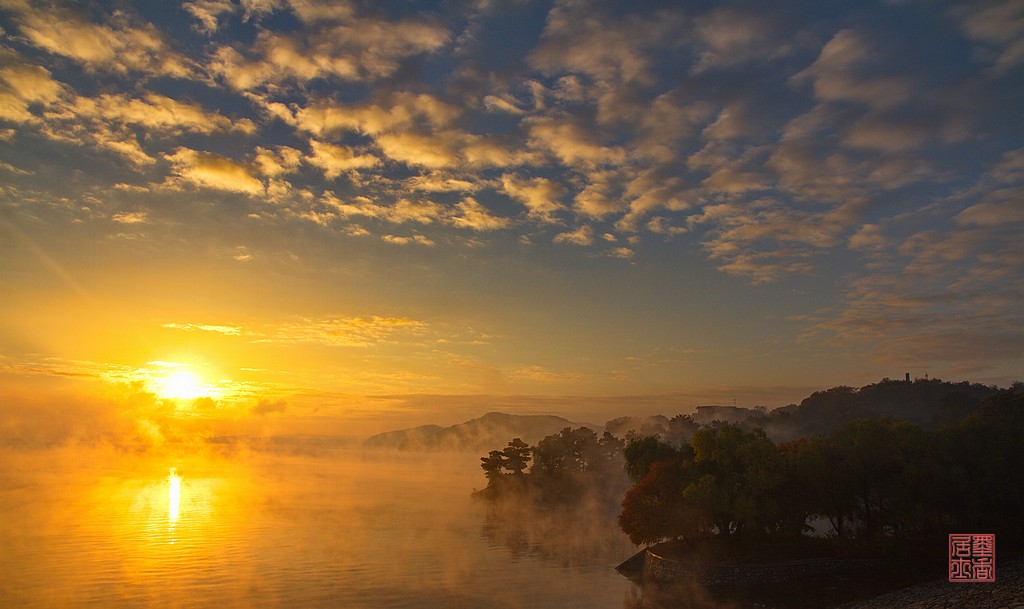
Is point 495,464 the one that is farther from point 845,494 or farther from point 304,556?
point 845,494

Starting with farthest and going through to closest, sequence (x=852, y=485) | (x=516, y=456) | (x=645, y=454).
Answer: (x=516, y=456)
(x=645, y=454)
(x=852, y=485)

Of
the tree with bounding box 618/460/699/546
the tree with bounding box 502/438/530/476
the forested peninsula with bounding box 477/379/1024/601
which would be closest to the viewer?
the forested peninsula with bounding box 477/379/1024/601

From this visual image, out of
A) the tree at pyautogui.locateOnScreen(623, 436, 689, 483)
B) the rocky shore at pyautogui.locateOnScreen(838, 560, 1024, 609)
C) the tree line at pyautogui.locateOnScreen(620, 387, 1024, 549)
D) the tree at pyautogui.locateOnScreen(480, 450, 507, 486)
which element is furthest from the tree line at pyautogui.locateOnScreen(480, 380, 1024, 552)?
the tree at pyautogui.locateOnScreen(480, 450, 507, 486)

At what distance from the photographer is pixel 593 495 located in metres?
146

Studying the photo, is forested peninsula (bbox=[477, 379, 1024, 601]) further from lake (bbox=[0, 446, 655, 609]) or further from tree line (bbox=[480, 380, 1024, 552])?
lake (bbox=[0, 446, 655, 609])

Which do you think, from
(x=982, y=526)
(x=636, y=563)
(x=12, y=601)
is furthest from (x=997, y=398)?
(x=12, y=601)

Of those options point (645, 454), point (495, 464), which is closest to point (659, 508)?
point (645, 454)

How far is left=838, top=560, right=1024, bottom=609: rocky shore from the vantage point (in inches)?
1468

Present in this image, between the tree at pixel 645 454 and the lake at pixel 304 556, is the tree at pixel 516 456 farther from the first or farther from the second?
the tree at pixel 645 454

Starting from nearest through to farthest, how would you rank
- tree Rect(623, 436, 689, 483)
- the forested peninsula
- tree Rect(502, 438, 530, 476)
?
the forested peninsula
tree Rect(623, 436, 689, 483)
tree Rect(502, 438, 530, 476)

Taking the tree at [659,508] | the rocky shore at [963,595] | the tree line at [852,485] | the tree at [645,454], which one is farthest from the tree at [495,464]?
Result: the rocky shore at [963,595]

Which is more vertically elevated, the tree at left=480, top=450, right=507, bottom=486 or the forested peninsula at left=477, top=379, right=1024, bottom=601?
the forested peninsula at left=477, top=379, right=1024, bottom=601

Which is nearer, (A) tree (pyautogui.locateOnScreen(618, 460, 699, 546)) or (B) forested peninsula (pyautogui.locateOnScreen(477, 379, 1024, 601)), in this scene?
(B) forested peninsula (pyautogui.locateOnScreen(477, 379, 1024, 601))

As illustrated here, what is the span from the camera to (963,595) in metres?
40.4
